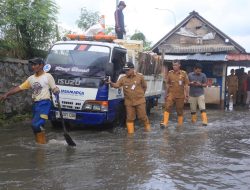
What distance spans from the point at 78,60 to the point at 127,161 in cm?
428

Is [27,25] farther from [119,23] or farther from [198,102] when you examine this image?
[198,102]

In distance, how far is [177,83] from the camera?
37.3ft

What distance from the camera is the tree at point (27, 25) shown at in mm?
12703

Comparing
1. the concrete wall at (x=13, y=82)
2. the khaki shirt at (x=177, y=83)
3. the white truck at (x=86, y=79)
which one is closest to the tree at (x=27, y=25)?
the concrete wall at (x=13, y=82)

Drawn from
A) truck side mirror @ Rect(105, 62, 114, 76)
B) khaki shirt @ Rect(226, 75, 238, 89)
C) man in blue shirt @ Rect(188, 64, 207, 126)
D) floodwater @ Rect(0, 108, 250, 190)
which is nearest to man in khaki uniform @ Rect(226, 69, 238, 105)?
khaki shirt @ Rect(226, 75, 238, 89)

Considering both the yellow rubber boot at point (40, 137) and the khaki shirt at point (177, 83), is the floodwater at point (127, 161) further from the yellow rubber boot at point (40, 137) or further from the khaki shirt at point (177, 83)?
the khaki shirt at point (177, 83)

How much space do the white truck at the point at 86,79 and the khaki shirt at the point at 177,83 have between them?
1391 mm

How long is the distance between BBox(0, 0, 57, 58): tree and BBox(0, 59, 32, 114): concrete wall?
57 centimetres

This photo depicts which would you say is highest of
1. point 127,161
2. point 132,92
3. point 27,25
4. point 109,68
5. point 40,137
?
point 27,25

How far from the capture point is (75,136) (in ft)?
31.8

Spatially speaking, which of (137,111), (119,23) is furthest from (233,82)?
(137,111)

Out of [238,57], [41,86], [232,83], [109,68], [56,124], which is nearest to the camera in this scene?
[41,86]

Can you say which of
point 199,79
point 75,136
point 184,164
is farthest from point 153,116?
point 184,164

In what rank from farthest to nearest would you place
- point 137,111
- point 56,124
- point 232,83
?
point 232,83
point 56,124
point 137,111
